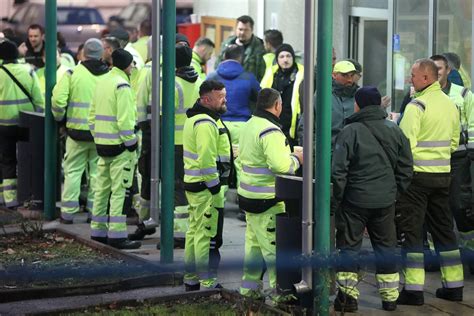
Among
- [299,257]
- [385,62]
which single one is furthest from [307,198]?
[385,62]

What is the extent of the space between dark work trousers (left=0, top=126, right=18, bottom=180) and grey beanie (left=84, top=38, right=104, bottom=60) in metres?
2.19

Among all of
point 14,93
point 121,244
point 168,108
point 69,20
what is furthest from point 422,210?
point 69,20

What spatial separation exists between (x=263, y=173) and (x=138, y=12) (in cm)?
2350

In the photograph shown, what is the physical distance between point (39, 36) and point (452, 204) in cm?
847

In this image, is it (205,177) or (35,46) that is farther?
(35,46)

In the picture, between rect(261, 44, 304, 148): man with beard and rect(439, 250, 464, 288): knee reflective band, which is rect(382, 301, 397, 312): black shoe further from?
rect(261, 44, 304, 148): man with beard

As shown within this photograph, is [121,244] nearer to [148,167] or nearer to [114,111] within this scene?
[148,167]

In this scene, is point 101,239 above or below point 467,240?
below

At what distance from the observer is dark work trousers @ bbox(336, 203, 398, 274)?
10.4m

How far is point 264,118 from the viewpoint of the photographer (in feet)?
33.9

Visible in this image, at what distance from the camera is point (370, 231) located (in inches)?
415

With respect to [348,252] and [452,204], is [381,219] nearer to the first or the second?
[348,252]

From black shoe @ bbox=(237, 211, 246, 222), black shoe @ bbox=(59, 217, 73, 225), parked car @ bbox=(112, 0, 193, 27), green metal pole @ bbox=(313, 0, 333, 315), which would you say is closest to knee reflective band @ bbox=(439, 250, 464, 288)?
green metal pole @ bbox=(313, 0, 333, 315)

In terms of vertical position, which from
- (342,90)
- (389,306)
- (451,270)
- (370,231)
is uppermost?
(342,90)
